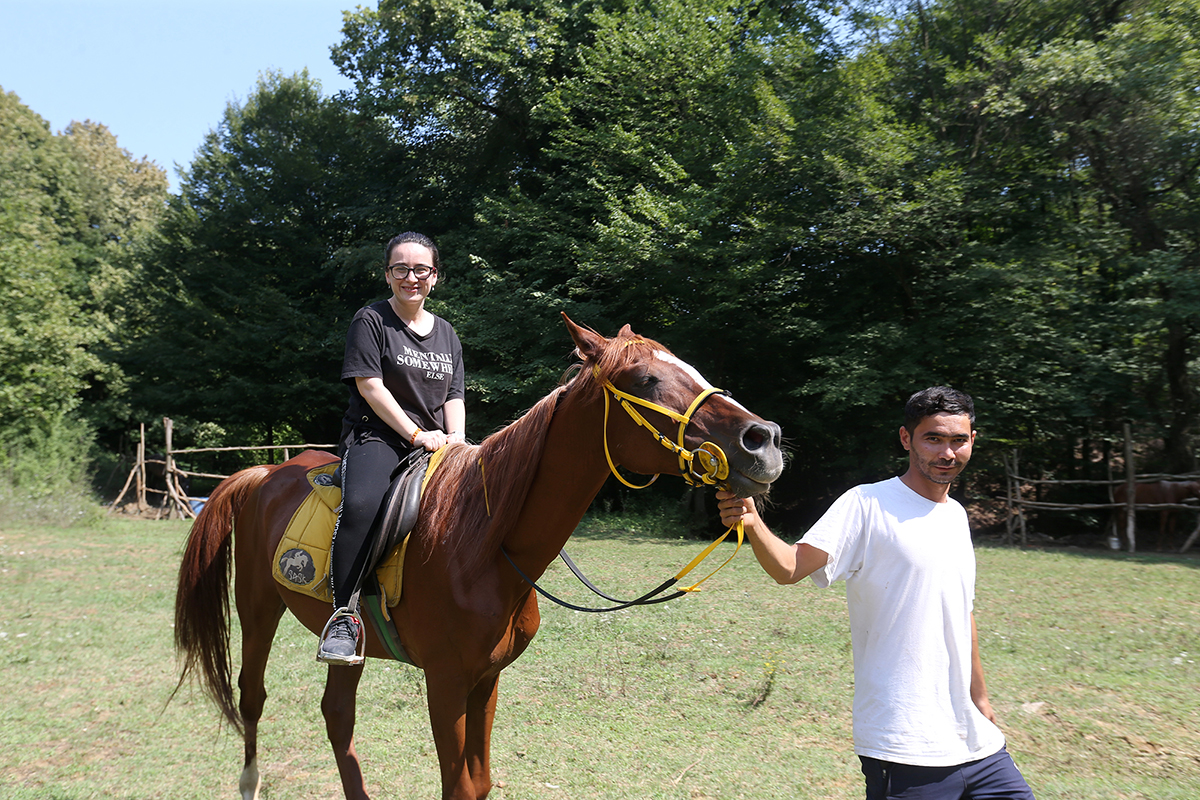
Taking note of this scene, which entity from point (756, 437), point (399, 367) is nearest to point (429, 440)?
point (399, 367)

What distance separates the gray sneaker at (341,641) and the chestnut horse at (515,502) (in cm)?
21

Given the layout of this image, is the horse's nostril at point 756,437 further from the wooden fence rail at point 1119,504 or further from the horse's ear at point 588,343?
the wooden fence rail at point 1119,504

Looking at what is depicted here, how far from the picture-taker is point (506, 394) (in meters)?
20.2

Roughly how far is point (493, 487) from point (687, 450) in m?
1.07

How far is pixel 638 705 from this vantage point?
229 inches

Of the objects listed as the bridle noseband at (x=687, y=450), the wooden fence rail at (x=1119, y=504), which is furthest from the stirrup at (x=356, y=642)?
the wooden fence rail at (x=1119, y=504)

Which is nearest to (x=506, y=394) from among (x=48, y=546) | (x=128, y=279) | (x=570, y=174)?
(x=570, y=174)

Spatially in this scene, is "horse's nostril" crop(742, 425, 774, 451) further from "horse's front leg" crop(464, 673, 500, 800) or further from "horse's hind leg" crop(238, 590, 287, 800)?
"horse's hind leg" crop(238, 590, 287, 800)

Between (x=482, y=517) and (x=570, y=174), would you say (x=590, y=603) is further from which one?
(x=570, y=174)

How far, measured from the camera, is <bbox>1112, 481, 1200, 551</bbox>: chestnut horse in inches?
605

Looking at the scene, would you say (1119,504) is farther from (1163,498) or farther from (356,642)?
(356,642)

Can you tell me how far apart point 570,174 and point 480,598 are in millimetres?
18943

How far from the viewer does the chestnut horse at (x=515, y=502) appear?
2641 mm

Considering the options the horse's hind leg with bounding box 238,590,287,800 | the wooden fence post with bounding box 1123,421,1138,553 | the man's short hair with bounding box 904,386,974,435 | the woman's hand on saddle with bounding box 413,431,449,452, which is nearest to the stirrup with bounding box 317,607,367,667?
the woman's hand on saddle with bounding box 413,431,449,452
